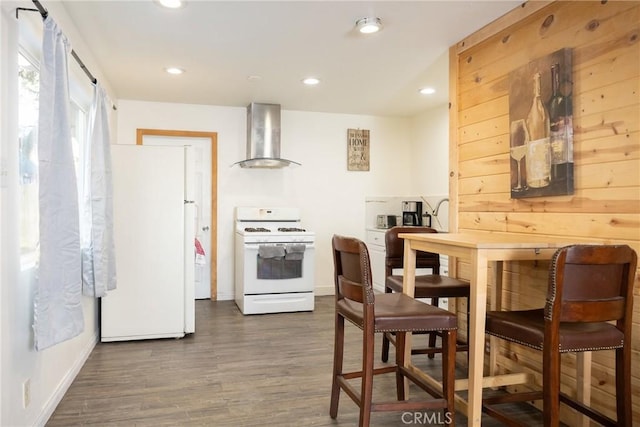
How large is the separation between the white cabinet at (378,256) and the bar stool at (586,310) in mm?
3321

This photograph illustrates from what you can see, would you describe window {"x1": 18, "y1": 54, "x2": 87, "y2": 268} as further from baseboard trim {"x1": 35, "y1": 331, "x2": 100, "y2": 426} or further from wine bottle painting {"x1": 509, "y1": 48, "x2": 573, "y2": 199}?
wine bottle painting {"x1": 509, "y1": 48, "x2": 573, "y2": 199}

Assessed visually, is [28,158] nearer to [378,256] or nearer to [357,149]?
[378,256]

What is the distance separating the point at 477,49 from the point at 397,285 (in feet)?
5.42

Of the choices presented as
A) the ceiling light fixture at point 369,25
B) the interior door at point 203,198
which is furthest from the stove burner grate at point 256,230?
the ceiling light fixture at point 369,25

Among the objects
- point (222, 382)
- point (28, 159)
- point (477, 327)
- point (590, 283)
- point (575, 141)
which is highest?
point (575, 141)

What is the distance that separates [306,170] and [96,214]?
9.71 feet

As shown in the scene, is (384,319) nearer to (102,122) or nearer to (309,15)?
(309,15)

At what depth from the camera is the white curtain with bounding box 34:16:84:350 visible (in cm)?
198

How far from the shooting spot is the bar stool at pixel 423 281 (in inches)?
108

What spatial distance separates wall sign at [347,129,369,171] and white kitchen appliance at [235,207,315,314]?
1.36 metres

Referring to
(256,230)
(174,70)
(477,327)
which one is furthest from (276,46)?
(477,327)

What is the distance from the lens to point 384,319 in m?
1.90

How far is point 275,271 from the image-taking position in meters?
4.59

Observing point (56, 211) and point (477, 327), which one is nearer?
point (477, 327)
